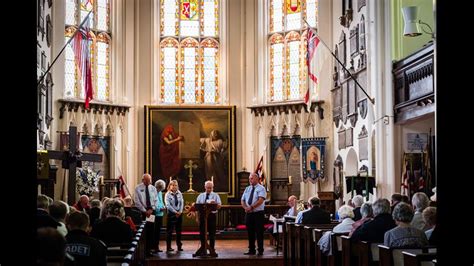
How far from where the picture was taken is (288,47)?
23.0 m

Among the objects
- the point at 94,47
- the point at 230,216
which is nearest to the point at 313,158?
the point at 230,216

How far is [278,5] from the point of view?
23172 millimetres

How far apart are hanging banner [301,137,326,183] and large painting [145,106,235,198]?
2.66 metres

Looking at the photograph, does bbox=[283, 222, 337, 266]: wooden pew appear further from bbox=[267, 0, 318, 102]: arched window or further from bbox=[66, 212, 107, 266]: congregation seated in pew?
bbox=[267, 0, 318, 102]: arched window

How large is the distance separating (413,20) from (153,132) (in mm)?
10652

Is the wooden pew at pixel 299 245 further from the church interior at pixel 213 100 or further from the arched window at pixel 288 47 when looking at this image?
the arched window at pixel 288 47

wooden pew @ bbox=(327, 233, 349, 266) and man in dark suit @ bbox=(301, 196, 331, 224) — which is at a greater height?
man in dark suit @ bbox=(301, 196, 331, 224)

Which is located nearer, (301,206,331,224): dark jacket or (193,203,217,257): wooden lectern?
(301,206,331,224): dark jacket

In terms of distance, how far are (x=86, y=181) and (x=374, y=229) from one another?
12.8 metres

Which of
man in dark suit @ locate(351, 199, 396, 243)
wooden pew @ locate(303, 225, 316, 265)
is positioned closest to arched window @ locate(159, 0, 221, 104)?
wooden pew @ locate(303, 225, 316, 265)

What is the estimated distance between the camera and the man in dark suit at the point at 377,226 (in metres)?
8.04

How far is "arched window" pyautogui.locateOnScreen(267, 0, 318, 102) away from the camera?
74.0 feet

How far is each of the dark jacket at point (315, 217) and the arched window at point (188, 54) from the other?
11.6 meters
